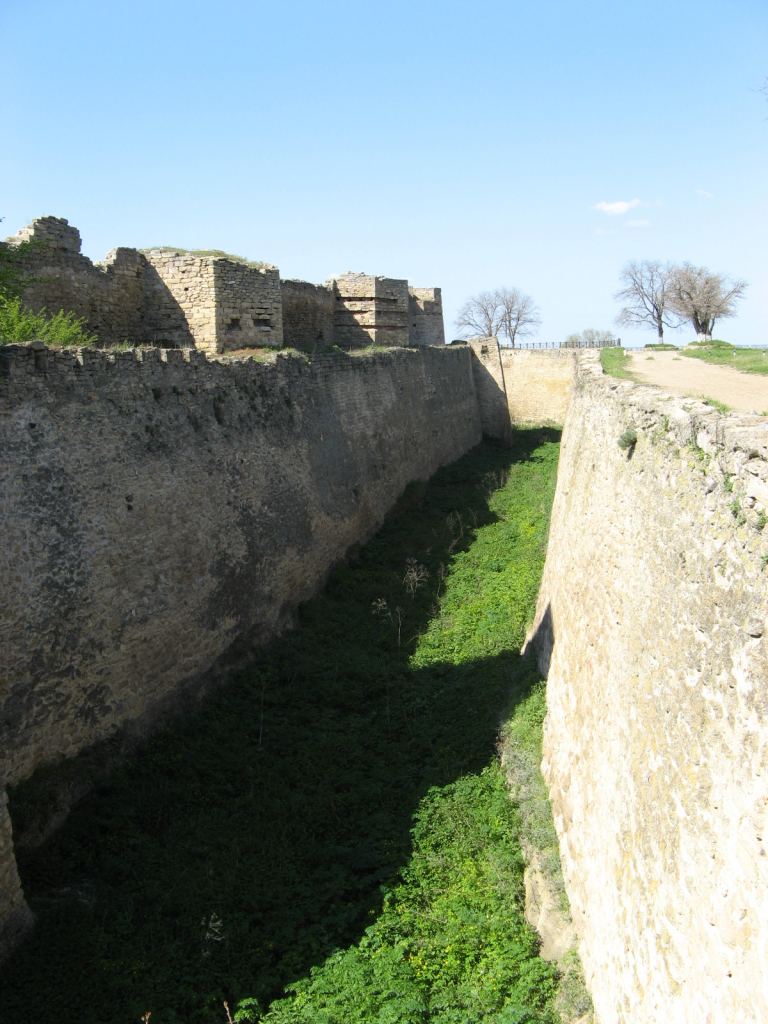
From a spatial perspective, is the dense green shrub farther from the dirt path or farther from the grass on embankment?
the grass on embankment

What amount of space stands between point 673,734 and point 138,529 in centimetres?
611

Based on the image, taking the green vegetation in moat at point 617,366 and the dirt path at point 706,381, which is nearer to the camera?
the dirt path at point 706,381

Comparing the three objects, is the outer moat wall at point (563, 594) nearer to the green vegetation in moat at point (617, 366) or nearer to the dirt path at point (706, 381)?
the green vegetation in moat at point (617, 366)

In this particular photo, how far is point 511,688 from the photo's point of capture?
9703 millimetres

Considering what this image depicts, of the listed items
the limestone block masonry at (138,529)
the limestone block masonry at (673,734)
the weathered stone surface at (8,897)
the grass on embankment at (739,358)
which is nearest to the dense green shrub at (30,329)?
the limestone block masonry at (138,529)

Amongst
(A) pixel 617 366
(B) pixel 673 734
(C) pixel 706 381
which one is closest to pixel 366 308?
(A) pixel 617 366

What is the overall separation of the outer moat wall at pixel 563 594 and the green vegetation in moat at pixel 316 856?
1.70 ft

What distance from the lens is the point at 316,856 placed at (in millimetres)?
7285

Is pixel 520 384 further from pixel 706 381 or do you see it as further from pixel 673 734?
pixel 673 734

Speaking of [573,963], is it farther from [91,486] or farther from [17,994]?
[91,486]

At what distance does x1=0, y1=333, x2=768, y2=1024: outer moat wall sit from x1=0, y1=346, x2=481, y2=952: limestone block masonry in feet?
0.09

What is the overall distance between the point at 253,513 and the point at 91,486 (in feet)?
9.95

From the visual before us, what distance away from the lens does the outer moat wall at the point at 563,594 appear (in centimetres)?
399

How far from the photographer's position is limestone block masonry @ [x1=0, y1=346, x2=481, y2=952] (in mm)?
7449
